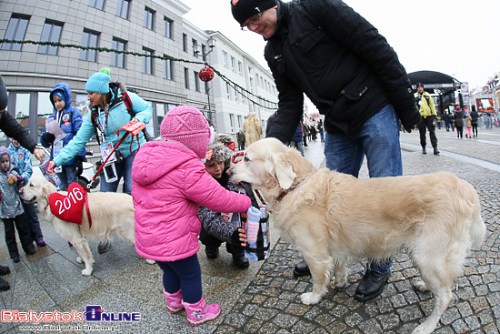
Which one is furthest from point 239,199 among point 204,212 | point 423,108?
point 423,108

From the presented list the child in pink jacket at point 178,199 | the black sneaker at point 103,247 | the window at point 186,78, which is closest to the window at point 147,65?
the window at point 186,78

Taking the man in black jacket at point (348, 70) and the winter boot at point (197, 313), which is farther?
the winter boot at point (197, 313)

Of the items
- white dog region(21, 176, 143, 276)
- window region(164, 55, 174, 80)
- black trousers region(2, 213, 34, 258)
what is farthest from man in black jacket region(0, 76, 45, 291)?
window region(164, 55, 174, 80)

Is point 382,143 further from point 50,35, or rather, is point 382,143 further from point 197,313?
point 50,35

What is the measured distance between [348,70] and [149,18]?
25.7 meters

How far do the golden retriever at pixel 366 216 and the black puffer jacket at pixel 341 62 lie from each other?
1.78 ft

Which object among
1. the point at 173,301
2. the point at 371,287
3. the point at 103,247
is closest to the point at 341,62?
the point at 371,287

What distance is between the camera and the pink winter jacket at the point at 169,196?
6.51 ft

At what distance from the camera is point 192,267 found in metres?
2.11

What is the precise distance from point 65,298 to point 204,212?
1.59m

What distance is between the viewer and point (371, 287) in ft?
7.19

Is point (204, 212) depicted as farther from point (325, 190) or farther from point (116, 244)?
point (116, 244)

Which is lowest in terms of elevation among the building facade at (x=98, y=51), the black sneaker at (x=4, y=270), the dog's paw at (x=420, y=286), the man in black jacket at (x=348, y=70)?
the black sneaker at (x=4, y=270)

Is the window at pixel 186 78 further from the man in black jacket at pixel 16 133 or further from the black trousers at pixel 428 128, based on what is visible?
the man in black jacket at pixel 16 133
